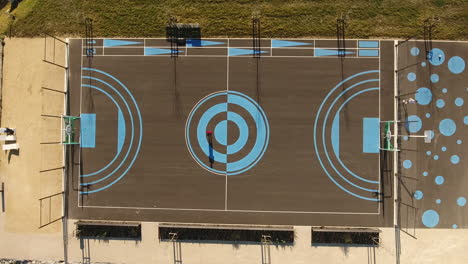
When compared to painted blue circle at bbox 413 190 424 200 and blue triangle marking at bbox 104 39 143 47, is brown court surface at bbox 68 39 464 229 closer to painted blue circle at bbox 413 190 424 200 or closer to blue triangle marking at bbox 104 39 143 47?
blue triangle marking at bbox 104 39 143 47

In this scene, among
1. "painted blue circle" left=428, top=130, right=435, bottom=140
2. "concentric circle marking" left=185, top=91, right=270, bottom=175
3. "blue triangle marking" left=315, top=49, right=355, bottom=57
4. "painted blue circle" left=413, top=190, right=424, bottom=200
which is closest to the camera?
"painted blue circle" left=428, top=130, right=435, bottom=140

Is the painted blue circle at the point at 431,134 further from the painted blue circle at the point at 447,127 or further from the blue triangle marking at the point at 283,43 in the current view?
the blue triangle marking at the point at 283,43

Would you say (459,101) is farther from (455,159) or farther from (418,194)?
(418,194)

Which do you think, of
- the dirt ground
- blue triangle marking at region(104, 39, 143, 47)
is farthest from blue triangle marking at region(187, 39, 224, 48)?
the dirt ground

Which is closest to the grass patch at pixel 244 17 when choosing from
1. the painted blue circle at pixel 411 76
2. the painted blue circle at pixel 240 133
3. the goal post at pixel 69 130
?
the painted blue circle at pixel 411 76

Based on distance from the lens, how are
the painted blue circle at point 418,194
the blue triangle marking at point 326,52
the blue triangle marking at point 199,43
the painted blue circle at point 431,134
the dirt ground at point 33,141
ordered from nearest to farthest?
the painted blue circle at point 431,134 → the painted blue circle at point 418,194 → the blue triangle marking at point 326,52 → the blue triangle marking at point 199,43 → the dirt ground at point 33,141

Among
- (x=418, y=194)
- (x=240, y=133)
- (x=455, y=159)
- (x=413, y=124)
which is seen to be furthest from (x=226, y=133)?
(x=455, y=159)
